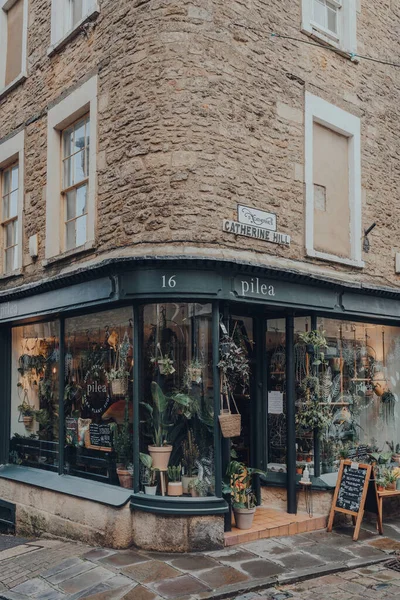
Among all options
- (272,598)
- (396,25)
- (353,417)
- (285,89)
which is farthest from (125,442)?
(396,25)

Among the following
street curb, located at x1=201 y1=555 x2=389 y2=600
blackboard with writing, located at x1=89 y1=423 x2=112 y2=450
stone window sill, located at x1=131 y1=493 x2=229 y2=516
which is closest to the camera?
street curb, located at x1=201 y1=555 x2=389 y2=600

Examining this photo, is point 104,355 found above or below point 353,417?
above

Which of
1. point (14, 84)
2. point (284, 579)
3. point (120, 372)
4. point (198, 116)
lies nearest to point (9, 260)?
point (14, 84)

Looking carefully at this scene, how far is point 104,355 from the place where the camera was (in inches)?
324

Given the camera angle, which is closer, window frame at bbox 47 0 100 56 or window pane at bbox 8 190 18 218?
window frame at bbox 47 0 100 56

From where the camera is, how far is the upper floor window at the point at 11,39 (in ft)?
35.3

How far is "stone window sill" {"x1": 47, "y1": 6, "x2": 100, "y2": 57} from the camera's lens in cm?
860

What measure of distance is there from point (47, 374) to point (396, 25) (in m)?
8.05

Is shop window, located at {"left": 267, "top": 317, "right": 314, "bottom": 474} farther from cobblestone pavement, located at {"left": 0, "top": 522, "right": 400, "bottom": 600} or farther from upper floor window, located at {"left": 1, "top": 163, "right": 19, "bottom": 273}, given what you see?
upper floor window, located at {"left": 1, "top": 163, "right": 19, "bottom": 273}

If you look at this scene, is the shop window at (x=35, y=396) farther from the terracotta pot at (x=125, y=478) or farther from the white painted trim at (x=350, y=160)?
the white painted trim at (x=350, y=160)

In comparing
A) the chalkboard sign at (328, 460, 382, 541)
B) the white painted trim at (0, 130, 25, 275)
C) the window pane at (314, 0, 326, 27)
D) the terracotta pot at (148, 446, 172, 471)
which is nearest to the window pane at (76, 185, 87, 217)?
the white painted trim at (0, 130, 25, 275)

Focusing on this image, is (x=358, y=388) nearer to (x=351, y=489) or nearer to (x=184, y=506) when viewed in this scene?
(x=351, y=489)

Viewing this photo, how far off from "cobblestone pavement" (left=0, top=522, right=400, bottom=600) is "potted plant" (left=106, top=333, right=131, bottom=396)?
1.88 metres

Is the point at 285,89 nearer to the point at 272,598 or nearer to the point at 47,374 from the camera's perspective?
the point at 47,374
